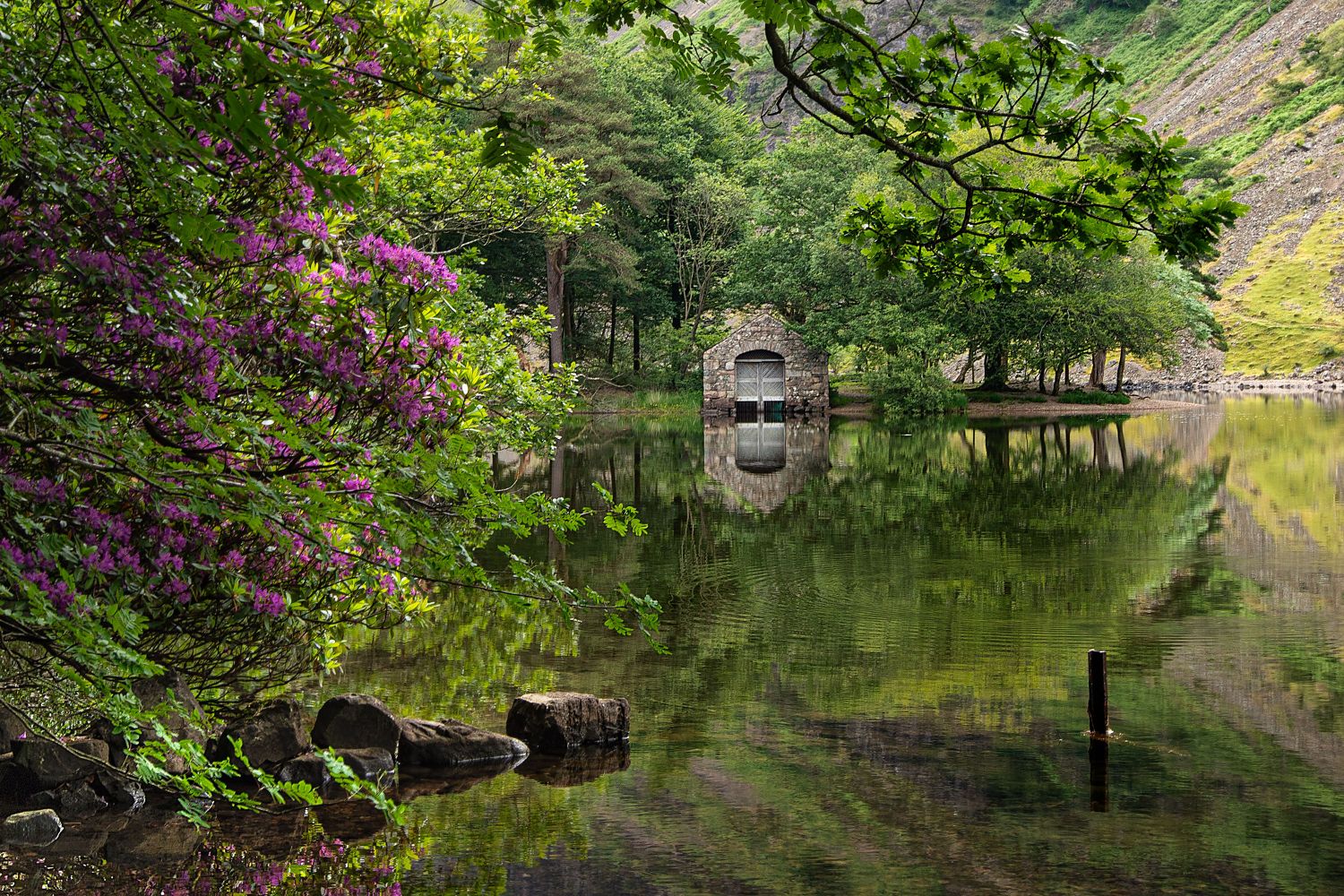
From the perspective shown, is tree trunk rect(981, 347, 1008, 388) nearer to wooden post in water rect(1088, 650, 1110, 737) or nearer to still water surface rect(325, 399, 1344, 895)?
still water surface rect(325, 399, 1344, 895)

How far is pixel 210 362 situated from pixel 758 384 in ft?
188

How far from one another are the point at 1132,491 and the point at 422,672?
20282 millimetres

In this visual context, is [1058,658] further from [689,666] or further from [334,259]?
[334,259]

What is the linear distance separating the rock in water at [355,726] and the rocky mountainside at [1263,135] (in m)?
55.9

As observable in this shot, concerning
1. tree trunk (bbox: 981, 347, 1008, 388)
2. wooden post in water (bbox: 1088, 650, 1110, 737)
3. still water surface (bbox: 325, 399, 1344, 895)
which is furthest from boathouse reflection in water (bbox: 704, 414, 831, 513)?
wooden post in water (bbox: 1088, 650, 1110, 737)

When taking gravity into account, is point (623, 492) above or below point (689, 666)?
above

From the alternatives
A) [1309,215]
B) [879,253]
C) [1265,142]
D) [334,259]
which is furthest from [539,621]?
[1265,142]

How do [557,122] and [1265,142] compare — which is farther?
[1265,142]

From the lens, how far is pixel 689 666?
13891 mm

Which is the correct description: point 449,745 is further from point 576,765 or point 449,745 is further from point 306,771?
point 306,771

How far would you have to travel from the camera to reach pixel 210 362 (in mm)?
6922

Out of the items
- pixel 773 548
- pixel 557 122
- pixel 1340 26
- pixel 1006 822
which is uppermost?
pixel 1340 26

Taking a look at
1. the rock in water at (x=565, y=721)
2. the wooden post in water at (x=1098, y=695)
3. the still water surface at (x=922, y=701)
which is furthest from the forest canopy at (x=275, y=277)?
the wooden post in water at (x=1098, y=695)

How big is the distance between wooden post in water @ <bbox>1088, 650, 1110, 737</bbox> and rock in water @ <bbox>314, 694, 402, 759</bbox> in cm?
561
